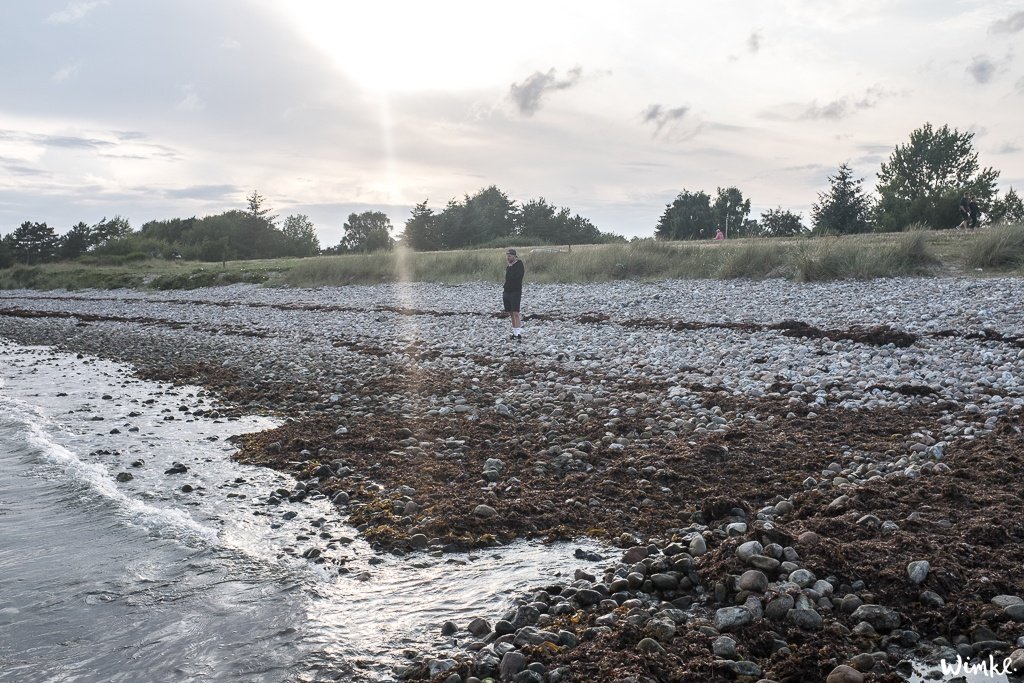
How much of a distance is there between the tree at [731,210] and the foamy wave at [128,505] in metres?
54.8

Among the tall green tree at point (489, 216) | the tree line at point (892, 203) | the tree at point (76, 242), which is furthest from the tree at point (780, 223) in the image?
the tree at point (76, 242)

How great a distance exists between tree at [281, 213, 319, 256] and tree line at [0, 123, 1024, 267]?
0.12 metres

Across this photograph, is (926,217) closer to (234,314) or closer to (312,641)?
(234,314)

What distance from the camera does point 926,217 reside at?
4303cm

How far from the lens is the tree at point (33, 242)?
71.7 meters

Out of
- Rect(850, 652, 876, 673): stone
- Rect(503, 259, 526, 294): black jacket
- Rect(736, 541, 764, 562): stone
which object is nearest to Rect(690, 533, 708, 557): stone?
Rect(736, 541, 764, 562): stone

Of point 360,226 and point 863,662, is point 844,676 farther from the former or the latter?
point 360,226

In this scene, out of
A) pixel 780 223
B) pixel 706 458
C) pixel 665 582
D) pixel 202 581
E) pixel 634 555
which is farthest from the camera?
pixel 780 223

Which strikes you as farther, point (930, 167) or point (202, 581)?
point (930, 167)

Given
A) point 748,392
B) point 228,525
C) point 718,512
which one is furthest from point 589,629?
point 748,392

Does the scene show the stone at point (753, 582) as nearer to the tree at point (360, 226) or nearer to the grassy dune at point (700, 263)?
the grassy dune at point (700, 263)

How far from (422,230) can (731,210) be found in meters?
27.1

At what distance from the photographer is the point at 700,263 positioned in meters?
26.6

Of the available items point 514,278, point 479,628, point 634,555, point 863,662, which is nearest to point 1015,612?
point 863,662
